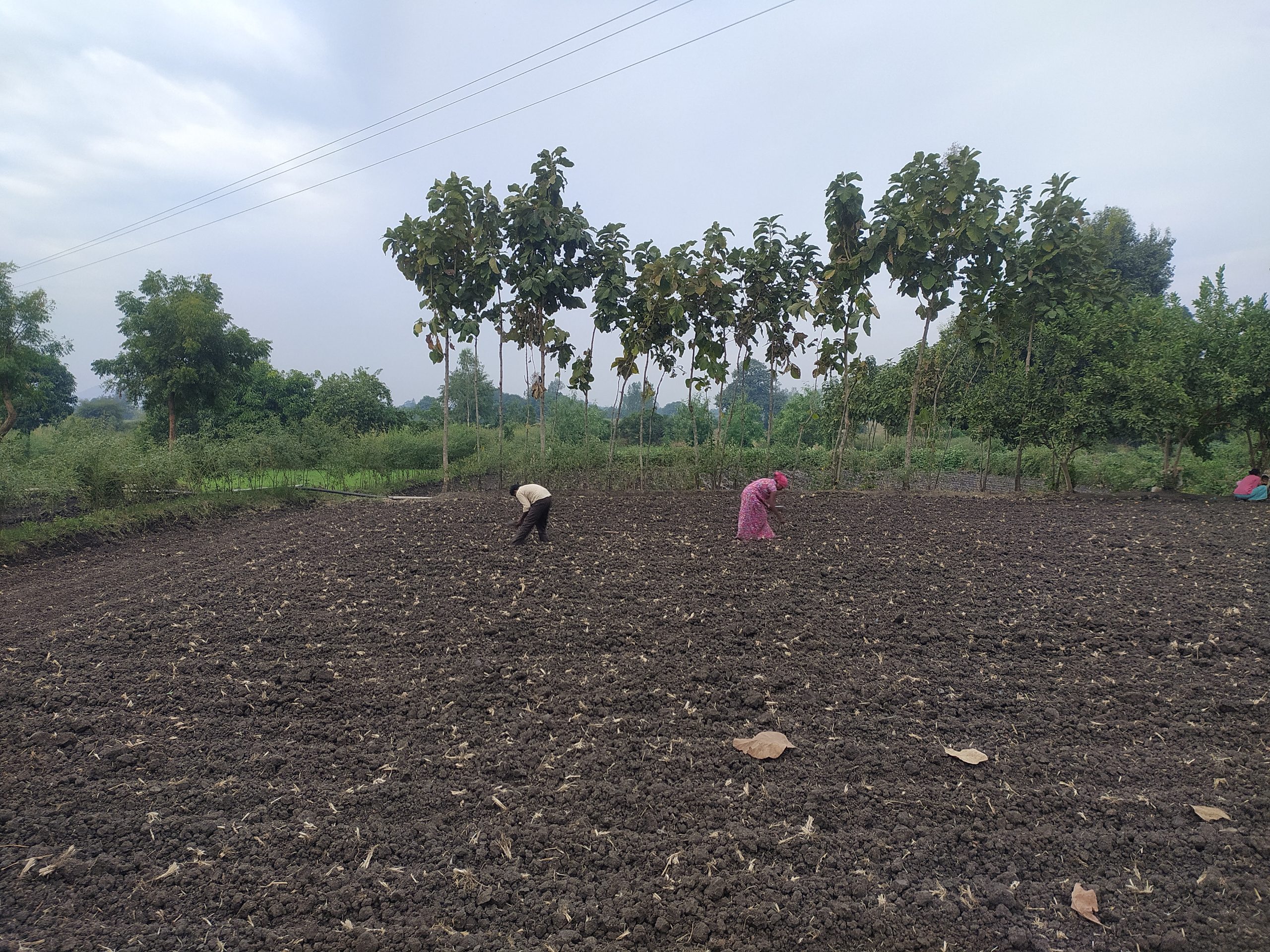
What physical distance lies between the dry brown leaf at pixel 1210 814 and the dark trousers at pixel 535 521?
4571mm

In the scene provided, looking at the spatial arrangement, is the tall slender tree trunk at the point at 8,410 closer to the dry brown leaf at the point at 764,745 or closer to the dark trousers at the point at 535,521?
the dark trousers at the point at 535,521

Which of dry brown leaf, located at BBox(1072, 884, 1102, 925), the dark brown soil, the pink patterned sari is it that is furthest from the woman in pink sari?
dry brown leaf, located at BBox(1072, 884, 1102, 925)

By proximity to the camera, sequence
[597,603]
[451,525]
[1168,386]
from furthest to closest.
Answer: [1168,386]
[451,525]
[597,603]

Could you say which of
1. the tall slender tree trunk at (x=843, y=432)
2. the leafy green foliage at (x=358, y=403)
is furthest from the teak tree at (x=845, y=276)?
the leafy green foliage at (x=358, y=403)

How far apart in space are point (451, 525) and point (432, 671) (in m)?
3.11

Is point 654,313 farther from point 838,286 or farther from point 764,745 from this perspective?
point 764,745

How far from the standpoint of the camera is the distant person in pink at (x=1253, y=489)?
744cm

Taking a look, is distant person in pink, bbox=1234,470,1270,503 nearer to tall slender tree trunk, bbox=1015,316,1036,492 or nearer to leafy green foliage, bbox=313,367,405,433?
tall slender tree trunk, bbox=1015,316,1036,492

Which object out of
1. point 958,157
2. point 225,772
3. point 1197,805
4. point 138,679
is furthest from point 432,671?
point 958,157

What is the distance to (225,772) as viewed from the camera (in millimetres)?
2783

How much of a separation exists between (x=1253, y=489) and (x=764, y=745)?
833cm

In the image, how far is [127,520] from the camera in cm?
844

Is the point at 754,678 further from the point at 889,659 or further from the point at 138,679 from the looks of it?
the point at 138,679

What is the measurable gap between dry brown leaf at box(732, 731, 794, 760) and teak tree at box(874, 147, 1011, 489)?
7527mm
